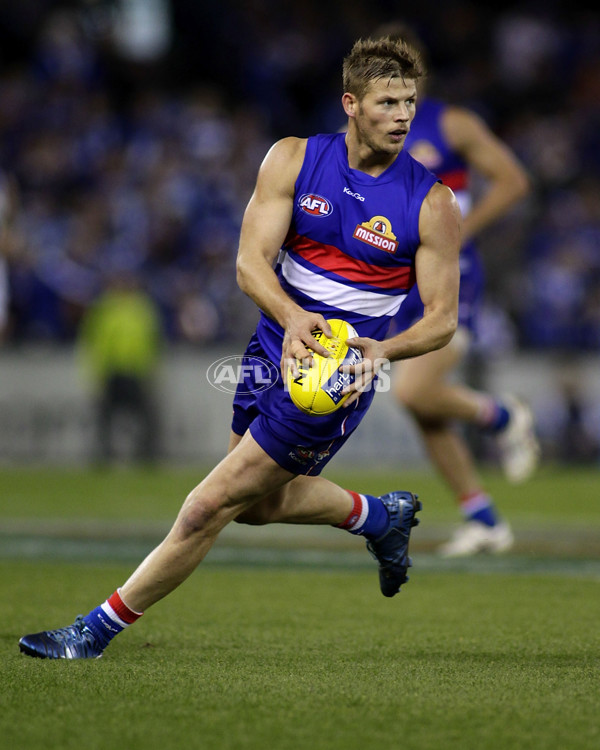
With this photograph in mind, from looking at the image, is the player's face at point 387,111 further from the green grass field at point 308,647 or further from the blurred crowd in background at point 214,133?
the blurred crowd in background at point 214,133

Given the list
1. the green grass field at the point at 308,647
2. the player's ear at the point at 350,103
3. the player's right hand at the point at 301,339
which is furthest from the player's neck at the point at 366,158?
the green grass field at the point at 308,647

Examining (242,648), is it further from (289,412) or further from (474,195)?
(474,195)

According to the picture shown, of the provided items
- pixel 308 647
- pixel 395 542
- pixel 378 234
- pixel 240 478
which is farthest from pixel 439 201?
pixel 308 647

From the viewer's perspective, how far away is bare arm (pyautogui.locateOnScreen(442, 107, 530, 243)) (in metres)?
7.48

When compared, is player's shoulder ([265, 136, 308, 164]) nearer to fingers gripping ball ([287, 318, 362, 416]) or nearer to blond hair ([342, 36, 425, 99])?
blond hair ([342, 36, 425, 99])

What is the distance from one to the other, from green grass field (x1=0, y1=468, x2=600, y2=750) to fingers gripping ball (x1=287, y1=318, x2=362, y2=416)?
0.89 metres

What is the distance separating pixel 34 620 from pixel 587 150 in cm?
1398

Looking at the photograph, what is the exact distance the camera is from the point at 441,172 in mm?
7523

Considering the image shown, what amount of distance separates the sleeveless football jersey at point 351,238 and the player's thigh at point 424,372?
2610 millimetres

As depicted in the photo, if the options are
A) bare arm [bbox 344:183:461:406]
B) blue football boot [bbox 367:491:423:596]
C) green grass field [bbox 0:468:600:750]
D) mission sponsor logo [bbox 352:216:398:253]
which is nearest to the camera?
green grass field [bbox 0:468:600:750]

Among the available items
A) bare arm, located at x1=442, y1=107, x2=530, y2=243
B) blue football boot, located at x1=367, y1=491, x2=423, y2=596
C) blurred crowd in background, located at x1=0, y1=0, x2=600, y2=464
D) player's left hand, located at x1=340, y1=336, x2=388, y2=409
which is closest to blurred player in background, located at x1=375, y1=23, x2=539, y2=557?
bare arm, located at x1=442, y1=107, x2=530, y2=243

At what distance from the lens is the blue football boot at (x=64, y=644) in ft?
14.6

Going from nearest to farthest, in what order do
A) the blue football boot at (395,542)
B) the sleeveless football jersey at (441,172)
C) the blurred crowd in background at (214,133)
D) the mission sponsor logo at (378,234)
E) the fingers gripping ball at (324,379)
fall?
the fingers gripping ball at (324,379)
the mission sponsor logo at (378,234)
the blue football boot at (395,542)
the sleeveless football jersey at (441,172)
the blurred crowd in background at (214,133)

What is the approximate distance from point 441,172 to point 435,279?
10.1ft
